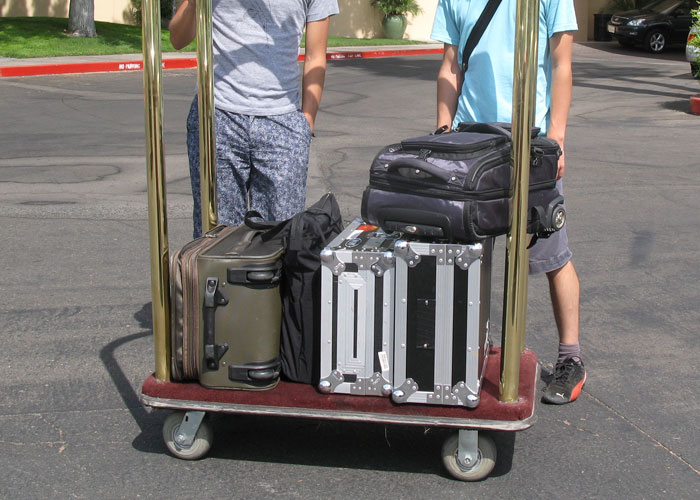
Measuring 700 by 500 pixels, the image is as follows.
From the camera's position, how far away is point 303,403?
3318 millimetres

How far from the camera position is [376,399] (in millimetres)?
3326

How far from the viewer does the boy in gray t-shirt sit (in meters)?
3.90

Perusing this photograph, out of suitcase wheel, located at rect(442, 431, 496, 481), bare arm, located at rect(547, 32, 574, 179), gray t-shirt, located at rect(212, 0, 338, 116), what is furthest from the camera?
gray t-shirt, located at rect(212, 0, 338, 116)

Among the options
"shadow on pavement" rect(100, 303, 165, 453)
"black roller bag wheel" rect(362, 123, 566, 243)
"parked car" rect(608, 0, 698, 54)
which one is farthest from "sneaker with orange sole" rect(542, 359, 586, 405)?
"parked car" rect(608, 0, 698, 54)

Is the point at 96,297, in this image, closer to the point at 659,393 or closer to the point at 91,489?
the point at 91,489

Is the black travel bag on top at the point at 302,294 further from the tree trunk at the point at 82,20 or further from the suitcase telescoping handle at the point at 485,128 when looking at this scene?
the tree trunk at the point at 82,20

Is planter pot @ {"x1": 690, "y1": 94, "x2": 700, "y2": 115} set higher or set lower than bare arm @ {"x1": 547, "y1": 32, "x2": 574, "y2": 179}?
lower

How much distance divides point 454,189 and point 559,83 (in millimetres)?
929

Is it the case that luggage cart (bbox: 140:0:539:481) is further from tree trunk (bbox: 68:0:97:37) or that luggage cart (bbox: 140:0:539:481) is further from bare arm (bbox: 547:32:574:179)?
tree trunk (bbox: 68:0:97:37)

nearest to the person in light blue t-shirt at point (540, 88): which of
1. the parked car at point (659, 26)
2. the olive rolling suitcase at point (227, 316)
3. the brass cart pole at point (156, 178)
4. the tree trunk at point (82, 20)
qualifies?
the olive rolling suitcase at point (227, 316)

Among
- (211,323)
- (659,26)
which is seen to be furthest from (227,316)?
(659,26)

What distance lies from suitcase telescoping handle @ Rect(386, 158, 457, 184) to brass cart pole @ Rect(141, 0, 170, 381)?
0.78 m

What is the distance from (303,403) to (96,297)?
243 centimetres

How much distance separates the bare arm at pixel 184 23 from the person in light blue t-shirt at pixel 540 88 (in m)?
0.95
